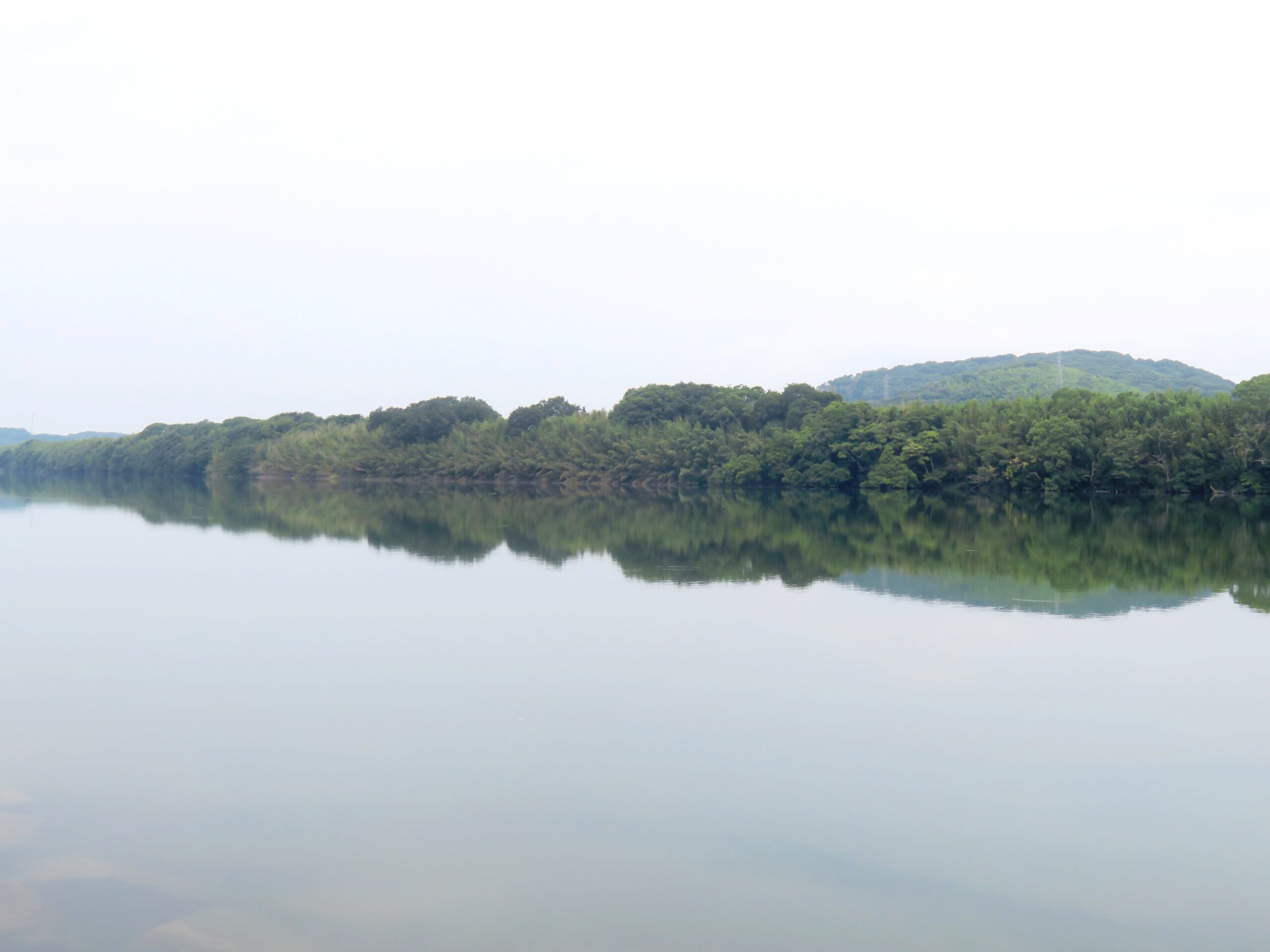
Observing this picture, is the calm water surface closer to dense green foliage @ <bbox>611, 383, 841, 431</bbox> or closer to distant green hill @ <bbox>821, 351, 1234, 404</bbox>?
dense green foliage @ <bbox>611, 383, 841, 431</bbox>

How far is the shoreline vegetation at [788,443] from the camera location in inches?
1550

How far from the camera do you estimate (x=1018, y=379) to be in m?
97.7

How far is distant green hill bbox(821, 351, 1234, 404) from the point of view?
94.6 meters

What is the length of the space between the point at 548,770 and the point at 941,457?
4248 centimetres

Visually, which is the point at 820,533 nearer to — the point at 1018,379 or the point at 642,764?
the point at 642,764

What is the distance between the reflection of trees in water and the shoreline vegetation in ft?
9.87

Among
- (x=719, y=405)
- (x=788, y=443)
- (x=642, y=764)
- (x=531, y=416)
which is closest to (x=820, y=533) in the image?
(x=642, y=764)

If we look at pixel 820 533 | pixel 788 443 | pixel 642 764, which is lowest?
pixel 642 764

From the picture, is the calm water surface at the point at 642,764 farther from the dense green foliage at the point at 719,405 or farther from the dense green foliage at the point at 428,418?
the dense green foliage at the point at 428,418

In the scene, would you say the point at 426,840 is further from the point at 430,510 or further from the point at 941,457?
the point at 941,457

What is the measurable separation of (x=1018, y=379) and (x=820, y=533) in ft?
266

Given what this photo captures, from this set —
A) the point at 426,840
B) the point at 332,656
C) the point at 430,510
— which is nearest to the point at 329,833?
the point at 426,840

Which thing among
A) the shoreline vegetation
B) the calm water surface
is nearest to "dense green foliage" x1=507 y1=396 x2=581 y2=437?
the shoreline vegetation

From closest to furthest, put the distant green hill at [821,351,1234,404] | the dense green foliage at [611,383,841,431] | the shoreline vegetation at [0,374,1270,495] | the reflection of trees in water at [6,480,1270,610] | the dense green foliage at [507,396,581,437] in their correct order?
the reflection of trees in water at [6,480,1270,610] → the shoreline vegetation at [0,374,1270,495] → the dense green foliage at [611,383,841,431] → the dense green foliage at [507,396,581,437] → the distant green hill at [821,351,1234,404]
